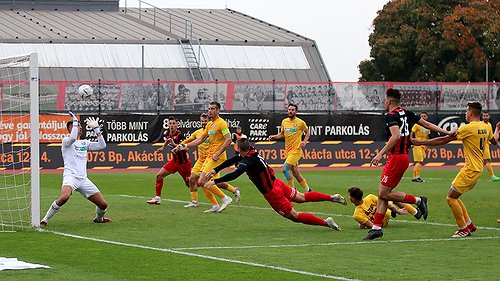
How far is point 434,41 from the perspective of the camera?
221 ft

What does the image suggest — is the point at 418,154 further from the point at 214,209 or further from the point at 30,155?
the point at 30,155

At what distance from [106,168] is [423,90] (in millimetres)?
15055

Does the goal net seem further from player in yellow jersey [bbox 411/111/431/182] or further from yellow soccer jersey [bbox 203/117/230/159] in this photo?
player in yellow jersey [bbox 411/111/431/182]

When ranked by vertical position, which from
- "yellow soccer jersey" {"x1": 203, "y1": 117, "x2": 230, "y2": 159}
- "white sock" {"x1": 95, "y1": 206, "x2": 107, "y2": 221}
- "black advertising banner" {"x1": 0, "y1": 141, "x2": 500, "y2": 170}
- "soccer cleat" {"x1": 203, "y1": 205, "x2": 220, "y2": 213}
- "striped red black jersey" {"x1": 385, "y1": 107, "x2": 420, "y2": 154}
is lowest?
"black advertising banner" {"x1": 0, "y1": 141, "x2": 500, "y2": 170}

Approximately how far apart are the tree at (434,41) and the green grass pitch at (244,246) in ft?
138

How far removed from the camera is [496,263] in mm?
14156

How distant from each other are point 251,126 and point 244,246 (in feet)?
97.1

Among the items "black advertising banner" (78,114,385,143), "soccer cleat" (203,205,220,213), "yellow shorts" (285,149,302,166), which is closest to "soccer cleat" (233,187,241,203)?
"soccer cleat" (203,205,220,213)

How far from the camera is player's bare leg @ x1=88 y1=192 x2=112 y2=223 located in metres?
20.0

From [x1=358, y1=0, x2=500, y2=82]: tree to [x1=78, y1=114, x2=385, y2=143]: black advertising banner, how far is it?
68.1ft

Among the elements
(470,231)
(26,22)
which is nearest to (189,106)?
(26,22)

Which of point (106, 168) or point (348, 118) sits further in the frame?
point (348, 118)

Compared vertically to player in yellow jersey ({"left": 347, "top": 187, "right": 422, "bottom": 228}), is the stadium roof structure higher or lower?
higher

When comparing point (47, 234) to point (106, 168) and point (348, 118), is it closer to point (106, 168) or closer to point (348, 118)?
point (106, 168)
